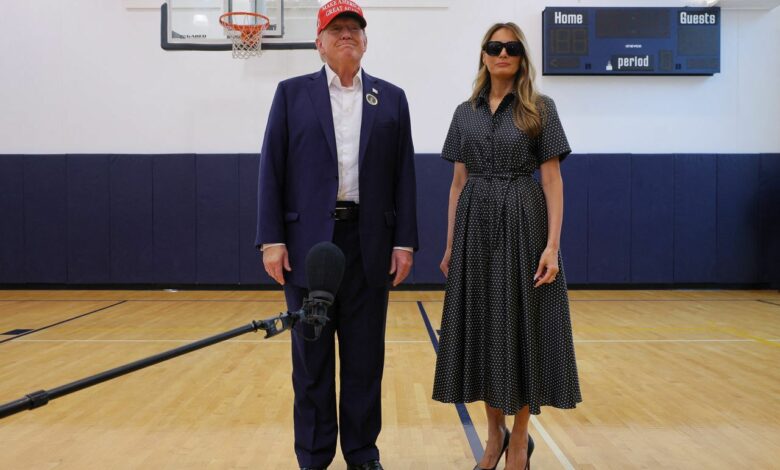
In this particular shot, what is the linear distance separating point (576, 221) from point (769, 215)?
250 centimetres

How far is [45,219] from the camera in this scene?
7.74 metres

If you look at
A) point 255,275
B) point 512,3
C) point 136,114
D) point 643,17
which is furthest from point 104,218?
point 643,17

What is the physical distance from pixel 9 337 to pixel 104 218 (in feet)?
10.3

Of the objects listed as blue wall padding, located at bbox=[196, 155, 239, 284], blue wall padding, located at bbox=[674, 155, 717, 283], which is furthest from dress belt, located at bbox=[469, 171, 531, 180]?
blue wall padding, located at bbox=[674, 155, 717, 283]

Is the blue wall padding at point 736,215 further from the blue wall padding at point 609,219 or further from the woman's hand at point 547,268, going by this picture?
the woman's hand at point 547,268

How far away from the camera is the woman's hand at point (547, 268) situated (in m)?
2.02

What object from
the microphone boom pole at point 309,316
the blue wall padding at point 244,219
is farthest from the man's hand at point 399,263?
the blue wall padding at point 244,219

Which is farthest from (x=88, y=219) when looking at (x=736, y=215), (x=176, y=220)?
(x=736, y=215)

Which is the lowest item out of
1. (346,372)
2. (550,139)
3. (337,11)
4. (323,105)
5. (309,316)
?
(346,372)

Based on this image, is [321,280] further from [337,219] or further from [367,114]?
[367,114]

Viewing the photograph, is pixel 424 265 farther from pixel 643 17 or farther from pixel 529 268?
pixel 529 268

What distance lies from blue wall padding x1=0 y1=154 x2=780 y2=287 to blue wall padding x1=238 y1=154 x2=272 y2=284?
0.5 inches

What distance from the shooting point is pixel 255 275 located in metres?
7.77

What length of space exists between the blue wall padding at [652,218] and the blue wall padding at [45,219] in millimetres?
7408
